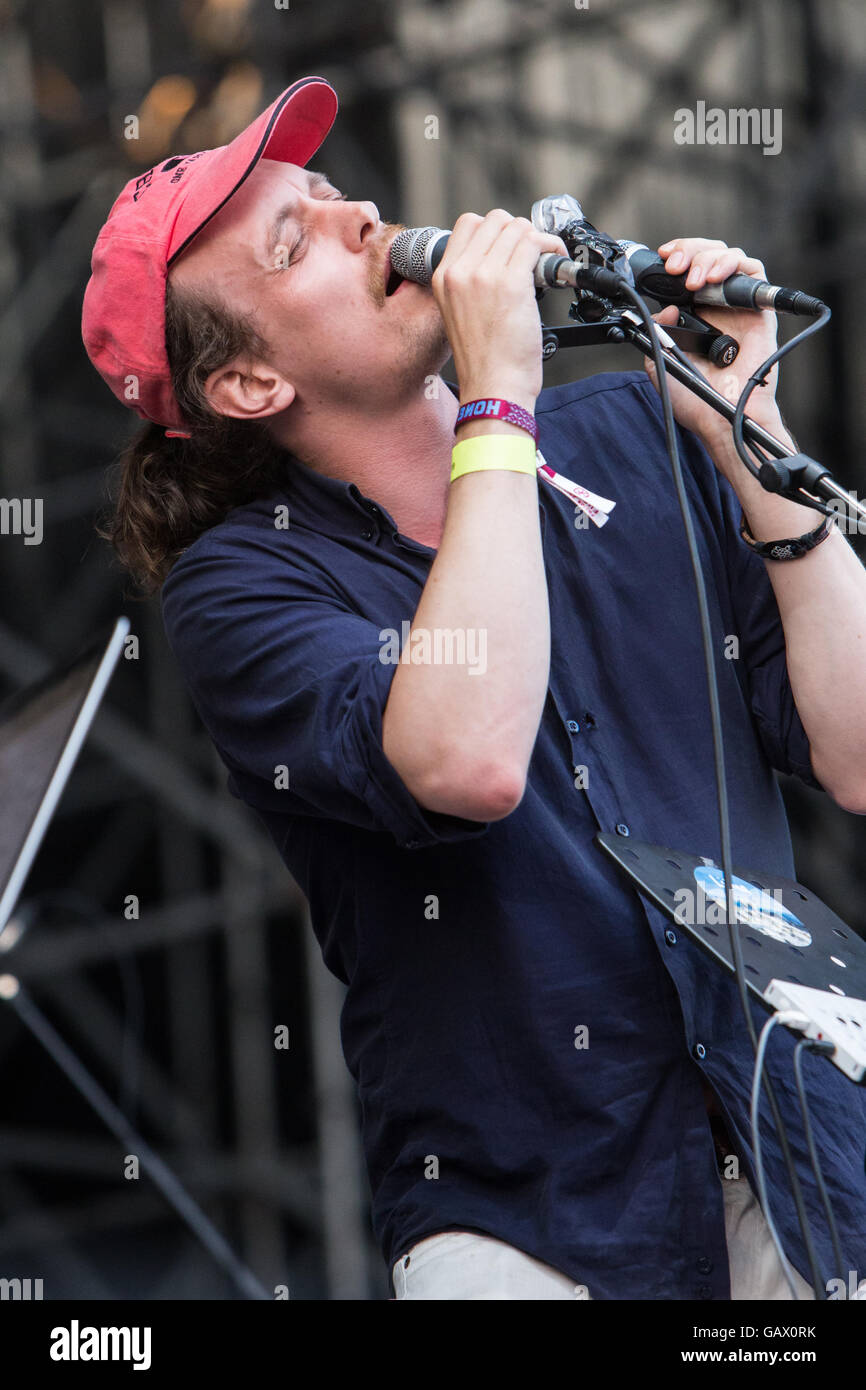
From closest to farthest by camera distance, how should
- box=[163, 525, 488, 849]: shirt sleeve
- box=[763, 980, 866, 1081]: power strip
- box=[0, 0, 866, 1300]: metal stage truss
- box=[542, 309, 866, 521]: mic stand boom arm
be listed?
box=[763, 980, 866, 1081]: power strip, box=[542, 309, 866, 521]: mic stand boom arm, box=[163, 525, 488, 849]: shirt sleeve, box=[0, 0, 866, 1300]: metal stage truss

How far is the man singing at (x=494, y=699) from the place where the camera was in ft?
4.94

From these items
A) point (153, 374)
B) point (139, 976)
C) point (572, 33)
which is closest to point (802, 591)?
point (153, 374)

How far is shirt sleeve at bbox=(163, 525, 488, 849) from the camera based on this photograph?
150cm

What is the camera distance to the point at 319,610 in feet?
5.44

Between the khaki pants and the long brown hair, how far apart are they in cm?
101

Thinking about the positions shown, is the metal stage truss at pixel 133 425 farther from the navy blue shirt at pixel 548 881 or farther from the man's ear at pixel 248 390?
the navy blue shirt at pixel 548 881

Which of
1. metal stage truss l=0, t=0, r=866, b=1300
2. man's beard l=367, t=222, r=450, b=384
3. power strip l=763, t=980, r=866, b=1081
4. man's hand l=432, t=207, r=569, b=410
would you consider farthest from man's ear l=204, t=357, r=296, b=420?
metal stage truss l=0, t=0, r=866, b=1300

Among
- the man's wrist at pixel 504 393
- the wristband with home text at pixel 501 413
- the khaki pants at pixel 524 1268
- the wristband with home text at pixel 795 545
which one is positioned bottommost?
the khaki pants at pixel 524 1268

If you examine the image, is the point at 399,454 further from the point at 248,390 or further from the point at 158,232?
the point at 158,232

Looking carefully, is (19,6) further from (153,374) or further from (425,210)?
(153,374)

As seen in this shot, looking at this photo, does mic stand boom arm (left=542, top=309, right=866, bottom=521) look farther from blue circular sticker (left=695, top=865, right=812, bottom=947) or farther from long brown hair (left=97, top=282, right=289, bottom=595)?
long brown hair (left=97, top=282, right=289, bottom=595)

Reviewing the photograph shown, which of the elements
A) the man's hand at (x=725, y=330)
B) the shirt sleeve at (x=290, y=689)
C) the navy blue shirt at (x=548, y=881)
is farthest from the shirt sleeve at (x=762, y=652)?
the shirt sleeve at (x=290, y=689)

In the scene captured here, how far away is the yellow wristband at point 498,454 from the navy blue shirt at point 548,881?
0.75ft

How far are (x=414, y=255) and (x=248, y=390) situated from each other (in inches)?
13.0
